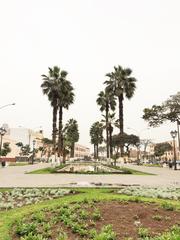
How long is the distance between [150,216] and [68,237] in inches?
97.3

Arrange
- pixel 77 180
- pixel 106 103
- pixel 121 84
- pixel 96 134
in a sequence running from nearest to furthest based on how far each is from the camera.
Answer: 1. pixel 77 180
2. pixel 121 84
3. pixel 106 103
4. pixel 96 134

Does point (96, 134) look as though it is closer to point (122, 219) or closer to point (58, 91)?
point (58, 91)

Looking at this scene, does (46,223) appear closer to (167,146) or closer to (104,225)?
(104,225)

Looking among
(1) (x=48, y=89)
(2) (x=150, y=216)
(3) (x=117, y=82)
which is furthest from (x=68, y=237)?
(3) (x=117, y=82)

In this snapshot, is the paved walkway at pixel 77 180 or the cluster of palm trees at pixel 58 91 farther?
the cluster of palm trees at pixel 58 91

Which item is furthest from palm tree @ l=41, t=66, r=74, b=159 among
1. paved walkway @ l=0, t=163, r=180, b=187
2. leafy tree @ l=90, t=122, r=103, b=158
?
leafy tree @ l=90, t=122, r=103, b=158

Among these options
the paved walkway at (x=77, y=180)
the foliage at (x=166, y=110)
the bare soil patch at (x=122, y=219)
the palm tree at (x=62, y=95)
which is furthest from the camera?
the palm tree at (x=62, y=95)

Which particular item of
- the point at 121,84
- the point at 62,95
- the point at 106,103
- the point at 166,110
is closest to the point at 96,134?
the point at 106,103

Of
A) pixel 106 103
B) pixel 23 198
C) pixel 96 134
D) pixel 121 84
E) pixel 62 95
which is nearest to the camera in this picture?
pixel 23 198

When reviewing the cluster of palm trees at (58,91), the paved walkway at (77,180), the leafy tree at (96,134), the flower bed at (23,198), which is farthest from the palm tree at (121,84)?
the leafy tree at (96,134)

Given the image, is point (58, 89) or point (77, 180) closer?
point (77, 180)

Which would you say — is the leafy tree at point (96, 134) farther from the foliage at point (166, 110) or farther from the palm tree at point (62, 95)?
the foliage at point (166, 110)

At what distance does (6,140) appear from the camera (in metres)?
125

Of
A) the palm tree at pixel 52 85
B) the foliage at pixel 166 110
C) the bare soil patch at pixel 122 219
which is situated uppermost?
the palm tree at pixel 52 85
